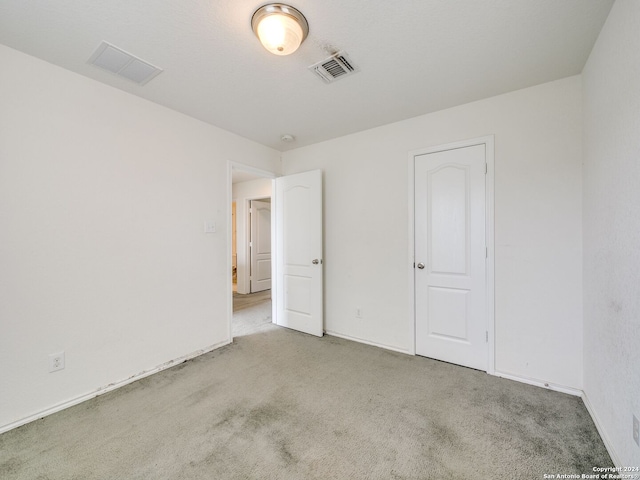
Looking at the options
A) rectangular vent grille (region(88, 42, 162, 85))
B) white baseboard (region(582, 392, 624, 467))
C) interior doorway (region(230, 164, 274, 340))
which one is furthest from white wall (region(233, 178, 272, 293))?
white baseboard (region(582, 392, 624, 467))

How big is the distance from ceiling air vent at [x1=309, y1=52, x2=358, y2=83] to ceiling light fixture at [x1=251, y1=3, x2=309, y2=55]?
0.32 metres

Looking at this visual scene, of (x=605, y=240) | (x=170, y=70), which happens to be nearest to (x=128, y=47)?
(x=170, y=70)

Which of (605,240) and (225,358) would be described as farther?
(225,358)

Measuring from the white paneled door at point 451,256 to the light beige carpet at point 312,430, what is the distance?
29 centimetres

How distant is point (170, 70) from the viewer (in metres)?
1.99

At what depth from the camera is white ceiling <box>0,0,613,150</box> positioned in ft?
4.82

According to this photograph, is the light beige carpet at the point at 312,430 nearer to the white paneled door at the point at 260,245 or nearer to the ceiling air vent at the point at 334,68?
the ceiling air vent at the point at 334,68

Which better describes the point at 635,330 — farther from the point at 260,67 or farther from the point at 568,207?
the point at 260,67

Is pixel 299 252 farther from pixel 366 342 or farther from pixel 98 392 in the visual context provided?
pixel 98 392

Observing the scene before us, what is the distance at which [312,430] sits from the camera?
170 centimetres

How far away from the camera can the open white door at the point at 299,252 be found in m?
3.34

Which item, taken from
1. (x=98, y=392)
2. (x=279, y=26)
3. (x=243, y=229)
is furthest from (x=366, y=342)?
(x=243, y=229)

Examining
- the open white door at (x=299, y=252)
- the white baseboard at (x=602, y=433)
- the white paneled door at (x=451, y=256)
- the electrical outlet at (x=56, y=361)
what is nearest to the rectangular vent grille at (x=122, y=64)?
the open white door at (x=299, y=252)

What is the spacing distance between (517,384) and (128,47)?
150 inches
